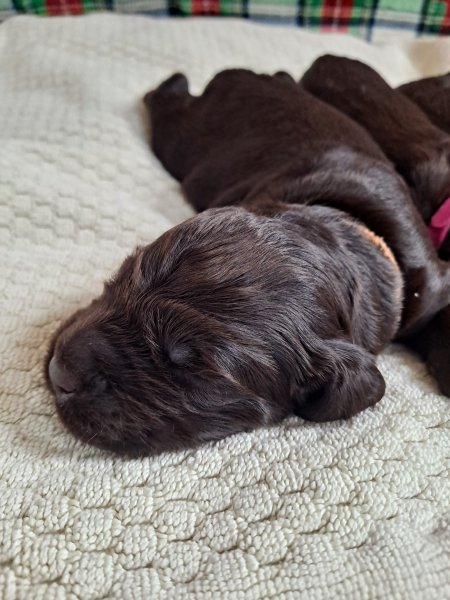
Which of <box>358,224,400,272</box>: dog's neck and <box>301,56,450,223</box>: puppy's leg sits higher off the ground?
<box>301,56,450,223</box>: puppy's leg

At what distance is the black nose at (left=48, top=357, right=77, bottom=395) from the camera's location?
4.32 ft

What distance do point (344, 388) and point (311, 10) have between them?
317 cm

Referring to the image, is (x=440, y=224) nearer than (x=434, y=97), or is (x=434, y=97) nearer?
(x=440, y=224)

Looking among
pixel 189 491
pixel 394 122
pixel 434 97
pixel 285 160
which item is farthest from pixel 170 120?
pixel 189 491

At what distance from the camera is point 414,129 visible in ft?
7.80

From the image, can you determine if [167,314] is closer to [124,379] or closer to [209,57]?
[124,379]

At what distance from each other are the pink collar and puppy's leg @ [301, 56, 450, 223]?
0.08m

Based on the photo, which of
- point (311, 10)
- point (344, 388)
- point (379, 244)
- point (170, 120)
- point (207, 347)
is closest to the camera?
point (207, 347)

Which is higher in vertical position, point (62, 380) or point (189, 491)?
point (62, 380)

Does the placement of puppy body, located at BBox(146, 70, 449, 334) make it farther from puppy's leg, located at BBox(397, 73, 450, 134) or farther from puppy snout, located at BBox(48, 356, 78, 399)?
puppy snout, located at BBox(48, 356, 78, 399)

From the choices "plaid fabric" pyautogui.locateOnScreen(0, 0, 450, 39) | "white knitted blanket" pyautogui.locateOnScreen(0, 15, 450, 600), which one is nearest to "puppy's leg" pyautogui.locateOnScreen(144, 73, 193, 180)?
"white knitted blanket" pyautogui.locateOnScreen(0, 15, 450, 600)

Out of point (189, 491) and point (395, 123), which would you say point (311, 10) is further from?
point (189, 491)

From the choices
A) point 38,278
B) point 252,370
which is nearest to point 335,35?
point 38,278

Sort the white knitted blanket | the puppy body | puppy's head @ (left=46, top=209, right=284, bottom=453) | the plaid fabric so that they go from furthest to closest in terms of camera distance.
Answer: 1. the plaid fabric
2. the puppy body
3. puppy's head @ (left=46, top=209, right=284, bottom=453)
4. the white knitted blanket
